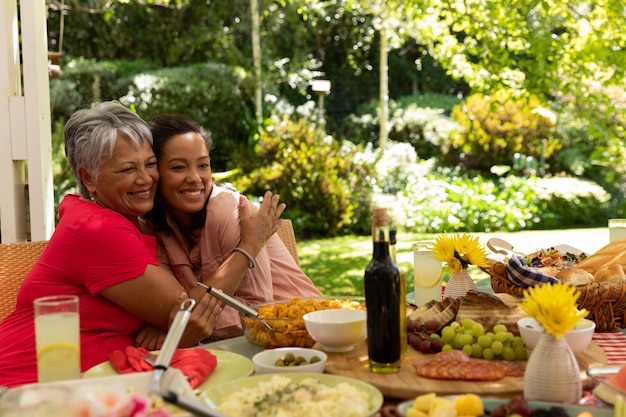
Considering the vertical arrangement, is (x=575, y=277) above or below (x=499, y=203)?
above

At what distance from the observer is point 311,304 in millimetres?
2094

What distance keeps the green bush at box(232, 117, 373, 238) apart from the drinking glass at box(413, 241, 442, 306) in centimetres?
742

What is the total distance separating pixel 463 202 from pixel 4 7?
7.91 m

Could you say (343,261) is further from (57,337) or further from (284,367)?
Result: (57,337)

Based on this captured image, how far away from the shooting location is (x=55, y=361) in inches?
63.6

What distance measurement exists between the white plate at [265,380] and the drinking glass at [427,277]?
34.9 inches

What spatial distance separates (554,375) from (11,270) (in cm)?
198

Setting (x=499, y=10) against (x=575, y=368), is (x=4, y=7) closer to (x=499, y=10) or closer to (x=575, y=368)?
(x=575, y=368)

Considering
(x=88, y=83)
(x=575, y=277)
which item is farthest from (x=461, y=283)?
(x=88, y=83)

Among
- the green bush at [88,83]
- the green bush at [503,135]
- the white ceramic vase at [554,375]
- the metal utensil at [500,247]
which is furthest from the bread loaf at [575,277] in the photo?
the green bush at [88,83]

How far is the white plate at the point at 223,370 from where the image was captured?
A: 5.59ft

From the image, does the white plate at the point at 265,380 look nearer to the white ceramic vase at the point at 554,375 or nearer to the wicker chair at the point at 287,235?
the white ceramic vase at the point at 554,375

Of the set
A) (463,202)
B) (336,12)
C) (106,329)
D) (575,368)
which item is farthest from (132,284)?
(336,12)

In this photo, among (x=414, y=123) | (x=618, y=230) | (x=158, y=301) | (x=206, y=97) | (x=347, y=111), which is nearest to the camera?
(x=158, y=301)
